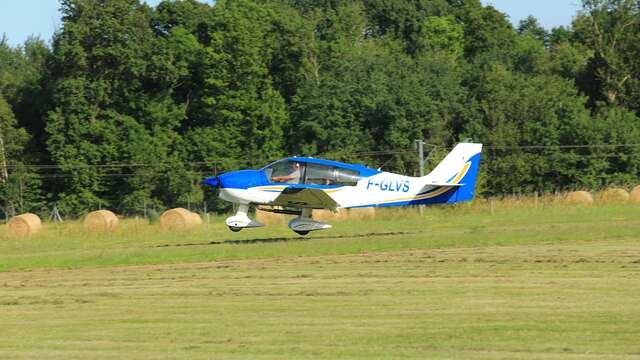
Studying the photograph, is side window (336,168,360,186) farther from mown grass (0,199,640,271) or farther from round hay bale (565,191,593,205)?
round hay bale (565,191,593,205)

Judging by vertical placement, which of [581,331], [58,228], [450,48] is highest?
[450,48]

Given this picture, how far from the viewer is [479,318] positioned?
1218 cm

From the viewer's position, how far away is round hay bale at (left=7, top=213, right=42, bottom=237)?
110 ft

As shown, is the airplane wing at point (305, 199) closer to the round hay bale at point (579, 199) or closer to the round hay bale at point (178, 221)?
the round hay bale at point (178, 221)

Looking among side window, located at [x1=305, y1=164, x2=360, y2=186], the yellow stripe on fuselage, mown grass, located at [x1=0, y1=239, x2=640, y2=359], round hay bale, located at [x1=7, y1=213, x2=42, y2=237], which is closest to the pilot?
side window, located at [x1=305, y1=164, x2=360, y2=186]

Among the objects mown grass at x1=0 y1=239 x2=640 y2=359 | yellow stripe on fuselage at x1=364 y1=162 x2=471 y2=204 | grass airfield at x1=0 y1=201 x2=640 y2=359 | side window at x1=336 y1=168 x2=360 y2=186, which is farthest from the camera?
yellow stripe on fuselage at x1=364 y1=162 x2=471 y2=204

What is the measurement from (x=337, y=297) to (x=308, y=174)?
10301 mm

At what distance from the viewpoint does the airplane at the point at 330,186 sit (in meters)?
24.5

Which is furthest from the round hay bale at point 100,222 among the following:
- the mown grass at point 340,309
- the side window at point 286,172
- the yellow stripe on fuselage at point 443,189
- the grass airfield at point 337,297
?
the mown grass at point 340,309

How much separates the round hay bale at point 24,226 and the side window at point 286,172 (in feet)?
38.9

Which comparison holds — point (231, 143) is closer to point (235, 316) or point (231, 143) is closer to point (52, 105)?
point (52, 105)

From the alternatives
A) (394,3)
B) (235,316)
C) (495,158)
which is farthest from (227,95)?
(235,316)

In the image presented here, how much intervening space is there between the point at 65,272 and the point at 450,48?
221 feet

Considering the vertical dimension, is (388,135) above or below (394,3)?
below
